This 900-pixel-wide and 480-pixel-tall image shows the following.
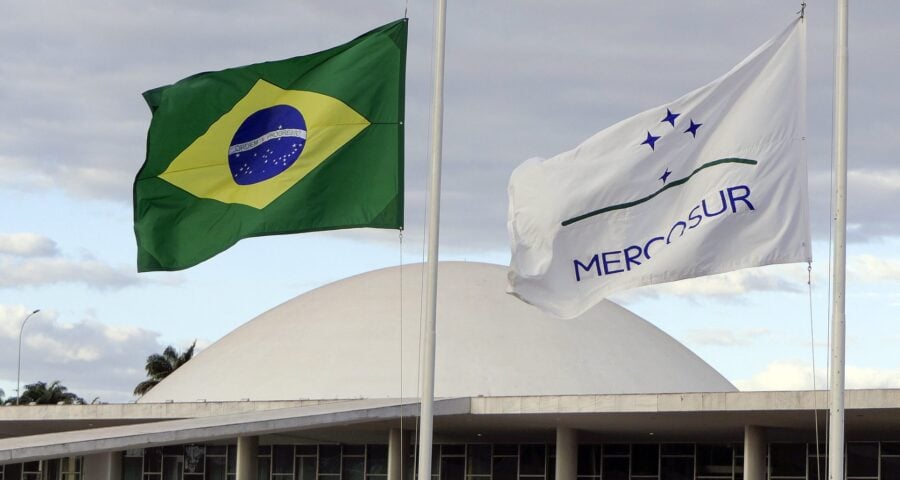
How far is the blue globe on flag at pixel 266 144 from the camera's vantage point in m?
17.3

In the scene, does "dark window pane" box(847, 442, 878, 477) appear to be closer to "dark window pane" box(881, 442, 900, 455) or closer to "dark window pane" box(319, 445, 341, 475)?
"dark window pane" box(881, 442, 900, 455)

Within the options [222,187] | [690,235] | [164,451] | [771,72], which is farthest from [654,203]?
[164,451]

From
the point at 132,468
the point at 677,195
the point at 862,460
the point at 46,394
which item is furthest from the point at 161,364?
the point at 677,195

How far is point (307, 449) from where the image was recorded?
44562 millimetres

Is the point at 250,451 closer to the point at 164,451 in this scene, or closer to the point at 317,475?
A: the point at 317,475

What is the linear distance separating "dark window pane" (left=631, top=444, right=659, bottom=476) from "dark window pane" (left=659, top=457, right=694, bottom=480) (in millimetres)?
204

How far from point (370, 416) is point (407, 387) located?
29.9 ft

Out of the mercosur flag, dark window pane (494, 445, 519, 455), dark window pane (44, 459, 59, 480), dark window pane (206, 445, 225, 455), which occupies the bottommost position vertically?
dark window pane (44, 459, 59, 480)

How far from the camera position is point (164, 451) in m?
46.8

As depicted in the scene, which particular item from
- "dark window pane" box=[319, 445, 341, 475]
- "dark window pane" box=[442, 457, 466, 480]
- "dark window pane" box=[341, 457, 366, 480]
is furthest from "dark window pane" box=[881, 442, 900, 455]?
"dark window pane" box=[319, 445, 341, 475]

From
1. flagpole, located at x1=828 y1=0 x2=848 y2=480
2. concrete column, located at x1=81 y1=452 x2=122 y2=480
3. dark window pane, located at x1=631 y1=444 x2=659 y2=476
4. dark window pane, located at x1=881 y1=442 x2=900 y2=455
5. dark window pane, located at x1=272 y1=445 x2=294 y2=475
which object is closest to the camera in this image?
flagpole, located at x1=828 y1=0 x2=848 y2=480

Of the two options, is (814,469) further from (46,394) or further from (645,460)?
(46,394)

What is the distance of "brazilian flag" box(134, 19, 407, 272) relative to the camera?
55.9 feet

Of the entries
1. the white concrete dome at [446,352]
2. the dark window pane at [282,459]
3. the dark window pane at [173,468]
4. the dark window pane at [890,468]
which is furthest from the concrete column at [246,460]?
the dark window pane at [890,468]
